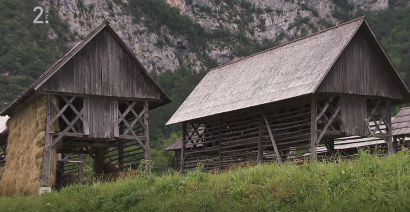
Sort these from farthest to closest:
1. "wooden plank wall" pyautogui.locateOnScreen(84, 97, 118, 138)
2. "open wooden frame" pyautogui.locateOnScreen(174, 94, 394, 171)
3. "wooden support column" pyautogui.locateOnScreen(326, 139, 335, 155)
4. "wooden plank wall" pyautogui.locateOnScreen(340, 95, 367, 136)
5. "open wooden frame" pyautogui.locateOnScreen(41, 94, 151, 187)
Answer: "wooden support column" pyautogui.locateOnScreen(326, 139, 335, 155) → "wooden plank wall" pyautogui.locateOnScreen(340, 95, 367, 136) → "open wooden frame" pyautogui.locateOnScreen(174, 94, 394, 171) → "wooden plank wall" pyautogui.locateOnScreen(84, 97, 118, 138) → "open wooden frame" pyautogui.locateOnScreen(41, 94, 151, 187)

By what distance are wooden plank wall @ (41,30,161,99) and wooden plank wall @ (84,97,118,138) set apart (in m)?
0.36

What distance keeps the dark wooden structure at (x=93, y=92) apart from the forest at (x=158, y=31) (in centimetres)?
3219

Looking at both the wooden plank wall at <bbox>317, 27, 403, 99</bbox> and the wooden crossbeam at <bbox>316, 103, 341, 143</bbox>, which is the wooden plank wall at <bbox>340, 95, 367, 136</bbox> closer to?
the wooden crossbeam at <bbox>316, 103, 341, 143</bbox>

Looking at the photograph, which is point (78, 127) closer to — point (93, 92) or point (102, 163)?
point (93, 92)

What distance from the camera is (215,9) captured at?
134125mm

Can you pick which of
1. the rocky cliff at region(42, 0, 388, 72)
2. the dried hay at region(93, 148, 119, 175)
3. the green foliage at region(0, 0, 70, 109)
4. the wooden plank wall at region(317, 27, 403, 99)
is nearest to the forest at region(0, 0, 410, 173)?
the green foliage at region(0, 0, 70, 109)

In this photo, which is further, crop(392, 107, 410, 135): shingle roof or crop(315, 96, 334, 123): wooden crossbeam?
crop(392, 107, 410, 135): shingle roof

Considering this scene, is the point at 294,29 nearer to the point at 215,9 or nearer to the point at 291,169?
the point at 215,9

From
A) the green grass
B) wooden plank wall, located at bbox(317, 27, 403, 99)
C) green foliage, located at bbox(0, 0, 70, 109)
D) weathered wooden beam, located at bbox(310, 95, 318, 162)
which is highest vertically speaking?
green foliage, located at bbox(0, 0, 70, 109)

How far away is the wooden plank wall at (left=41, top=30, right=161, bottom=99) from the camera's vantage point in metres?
21.7

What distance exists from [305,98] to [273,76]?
7.59 ft

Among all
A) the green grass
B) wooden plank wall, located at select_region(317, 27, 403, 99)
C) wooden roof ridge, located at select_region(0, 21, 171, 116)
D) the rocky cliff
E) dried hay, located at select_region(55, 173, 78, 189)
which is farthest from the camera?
the rocky cliff

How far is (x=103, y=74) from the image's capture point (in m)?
22.6

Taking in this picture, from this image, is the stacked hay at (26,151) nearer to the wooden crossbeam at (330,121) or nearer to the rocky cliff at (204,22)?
the wooden crossbeam at (330,121)
